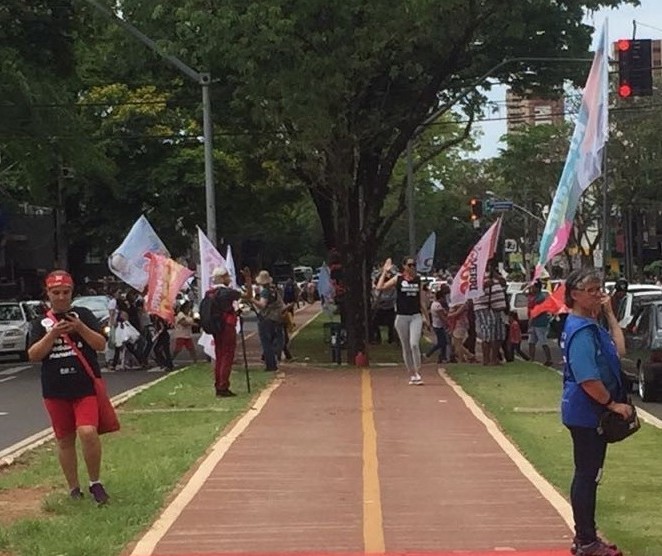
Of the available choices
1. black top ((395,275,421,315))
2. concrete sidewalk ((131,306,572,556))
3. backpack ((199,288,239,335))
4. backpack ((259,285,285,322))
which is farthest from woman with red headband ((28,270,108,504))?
backpack ((259,285,285,322))

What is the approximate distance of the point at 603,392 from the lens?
7074 millimetres

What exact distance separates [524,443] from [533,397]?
195 inches

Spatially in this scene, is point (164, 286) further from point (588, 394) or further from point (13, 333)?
point (588, 394)

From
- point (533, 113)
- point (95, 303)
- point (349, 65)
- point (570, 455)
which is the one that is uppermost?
point (533, 113)

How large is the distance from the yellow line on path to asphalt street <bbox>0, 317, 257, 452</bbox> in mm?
3928

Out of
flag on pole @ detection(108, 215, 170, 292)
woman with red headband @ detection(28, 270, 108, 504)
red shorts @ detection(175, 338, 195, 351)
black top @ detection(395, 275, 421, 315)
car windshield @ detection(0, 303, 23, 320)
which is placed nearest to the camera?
woman with red headband @ detection(28, 270, 108, 504)

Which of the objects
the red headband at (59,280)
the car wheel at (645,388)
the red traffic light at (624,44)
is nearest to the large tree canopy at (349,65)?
the red traffic light at (624,44)

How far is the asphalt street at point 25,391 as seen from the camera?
15.6 metres

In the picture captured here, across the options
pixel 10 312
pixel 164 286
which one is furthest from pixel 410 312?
pixel 10 312

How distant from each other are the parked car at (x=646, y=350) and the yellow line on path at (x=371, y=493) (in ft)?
14.9

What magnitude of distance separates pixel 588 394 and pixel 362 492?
297cm

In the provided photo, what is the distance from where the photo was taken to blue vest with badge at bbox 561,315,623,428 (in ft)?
23.5

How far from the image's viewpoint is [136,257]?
67.7 ft

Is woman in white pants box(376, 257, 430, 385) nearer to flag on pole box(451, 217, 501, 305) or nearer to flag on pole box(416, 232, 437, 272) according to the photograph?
flag on pole box(451, 217, 501, 305)
